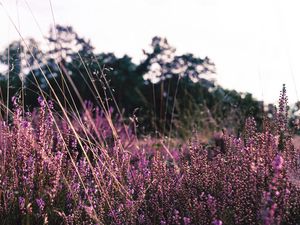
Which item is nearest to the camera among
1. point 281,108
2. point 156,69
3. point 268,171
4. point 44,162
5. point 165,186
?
point 268,171

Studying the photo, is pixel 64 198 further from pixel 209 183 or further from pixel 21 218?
pixel 209 183

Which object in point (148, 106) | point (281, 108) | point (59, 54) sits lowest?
point (148, 106)

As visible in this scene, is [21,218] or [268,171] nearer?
[268,171]

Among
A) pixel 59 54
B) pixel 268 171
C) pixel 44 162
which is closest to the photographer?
pixel 268 171

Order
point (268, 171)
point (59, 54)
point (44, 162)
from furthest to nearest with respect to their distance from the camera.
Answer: point (59, 54), point (44, 162), point (268, 171)

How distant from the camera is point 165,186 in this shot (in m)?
3.19

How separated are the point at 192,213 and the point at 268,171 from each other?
0.44 meters

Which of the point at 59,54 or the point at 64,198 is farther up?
the point at 59,54

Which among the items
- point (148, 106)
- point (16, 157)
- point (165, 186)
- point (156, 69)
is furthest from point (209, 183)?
point (156, 69)

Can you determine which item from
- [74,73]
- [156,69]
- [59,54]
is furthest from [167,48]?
[59,54]

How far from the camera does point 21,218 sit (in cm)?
331

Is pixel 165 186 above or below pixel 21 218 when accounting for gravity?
above

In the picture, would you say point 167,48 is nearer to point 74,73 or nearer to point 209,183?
point 74,73

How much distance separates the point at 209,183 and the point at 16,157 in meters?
1.36
